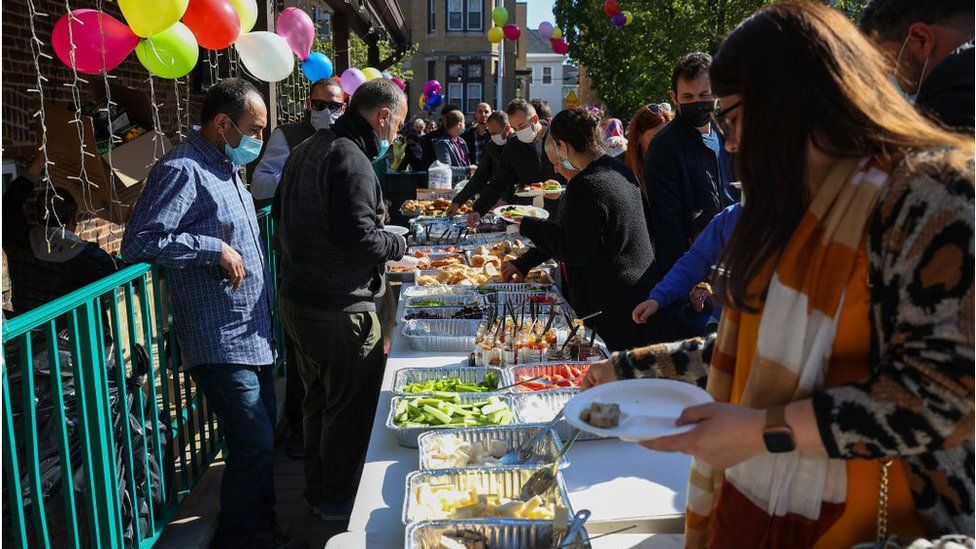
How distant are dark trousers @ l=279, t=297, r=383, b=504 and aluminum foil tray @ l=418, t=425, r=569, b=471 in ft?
4.34

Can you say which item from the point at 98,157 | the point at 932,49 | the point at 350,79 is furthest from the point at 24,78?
the point at 932,49

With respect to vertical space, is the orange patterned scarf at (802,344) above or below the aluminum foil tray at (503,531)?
above

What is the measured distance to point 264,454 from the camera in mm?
3371

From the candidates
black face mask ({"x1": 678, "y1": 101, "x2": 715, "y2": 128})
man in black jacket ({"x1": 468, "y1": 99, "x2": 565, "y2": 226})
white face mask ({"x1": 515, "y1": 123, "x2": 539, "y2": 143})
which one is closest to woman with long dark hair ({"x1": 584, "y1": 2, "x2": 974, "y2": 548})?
black face mask ({"x1": 678, "y1": 101, "x2": 715, "y2": 128})

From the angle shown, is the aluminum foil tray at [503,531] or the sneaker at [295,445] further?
the sneaker at [295,445]

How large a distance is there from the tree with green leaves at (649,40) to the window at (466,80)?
8.69 meters

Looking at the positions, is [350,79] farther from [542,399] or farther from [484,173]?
[542,399]

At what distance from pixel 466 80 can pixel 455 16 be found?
2.88 m

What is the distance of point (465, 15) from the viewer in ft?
117

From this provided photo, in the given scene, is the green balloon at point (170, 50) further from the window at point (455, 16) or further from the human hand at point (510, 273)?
the window at point (455, 16)

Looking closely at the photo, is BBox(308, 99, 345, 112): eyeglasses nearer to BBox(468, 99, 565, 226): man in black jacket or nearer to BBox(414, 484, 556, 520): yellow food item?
BBox(468, 99, 565, 226): man in black jacket

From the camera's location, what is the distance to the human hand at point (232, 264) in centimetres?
308

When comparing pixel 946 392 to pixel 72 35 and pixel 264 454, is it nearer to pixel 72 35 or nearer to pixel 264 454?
pixel 264 454

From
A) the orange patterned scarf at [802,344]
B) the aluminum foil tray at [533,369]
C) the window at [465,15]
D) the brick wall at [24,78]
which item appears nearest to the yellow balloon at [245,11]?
the brick wall at [24,78]
